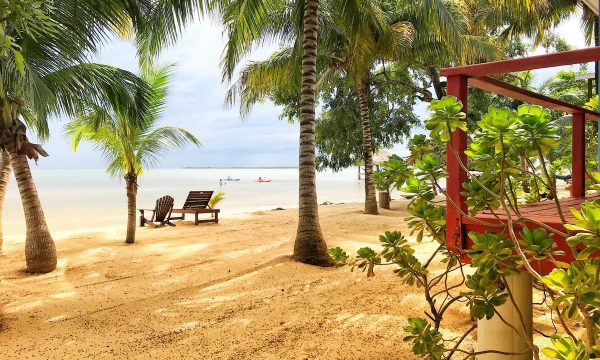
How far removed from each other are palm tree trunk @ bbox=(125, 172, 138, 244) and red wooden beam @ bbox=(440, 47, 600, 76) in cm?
944

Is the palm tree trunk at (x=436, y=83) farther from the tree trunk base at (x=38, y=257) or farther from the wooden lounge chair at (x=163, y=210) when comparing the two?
the tree trunk base at (x=38, y=257)

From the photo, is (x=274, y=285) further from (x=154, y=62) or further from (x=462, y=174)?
(x=154, y=62)

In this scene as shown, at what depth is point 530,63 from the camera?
2.11m

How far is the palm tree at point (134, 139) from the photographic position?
1003cm

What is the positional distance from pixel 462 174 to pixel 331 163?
17264 millimetres

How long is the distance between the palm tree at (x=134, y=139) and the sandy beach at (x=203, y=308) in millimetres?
2565

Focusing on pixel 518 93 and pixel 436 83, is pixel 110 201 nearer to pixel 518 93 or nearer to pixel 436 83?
pixel 436 83

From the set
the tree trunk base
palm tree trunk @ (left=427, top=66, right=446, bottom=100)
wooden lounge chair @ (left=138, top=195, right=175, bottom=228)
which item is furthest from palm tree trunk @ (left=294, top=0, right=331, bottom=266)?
palm tree trunk @ (left=427, top=66, right=446, bottom=100)


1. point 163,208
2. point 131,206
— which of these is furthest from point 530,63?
point 163,208

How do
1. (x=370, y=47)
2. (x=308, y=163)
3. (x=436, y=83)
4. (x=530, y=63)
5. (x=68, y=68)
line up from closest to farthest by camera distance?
(x=530, y=63)
(x=68, y=68)
(x=308, y=163)
(x=370, y=47)
(x=436, y=83)

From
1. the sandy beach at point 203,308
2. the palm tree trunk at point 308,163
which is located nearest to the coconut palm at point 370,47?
the palm tree trunk at point 308,163

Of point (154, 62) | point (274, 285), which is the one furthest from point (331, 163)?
point (274, 285)

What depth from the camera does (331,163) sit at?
765 inches

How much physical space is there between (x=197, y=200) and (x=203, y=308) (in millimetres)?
8970
